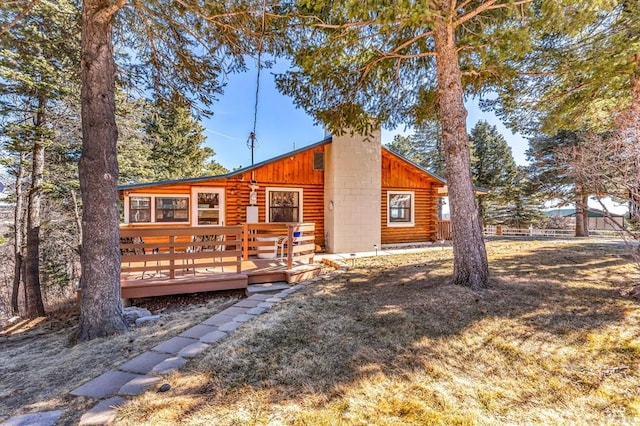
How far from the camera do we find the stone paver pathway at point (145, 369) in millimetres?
2238

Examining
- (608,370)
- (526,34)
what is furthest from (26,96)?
(608,370)

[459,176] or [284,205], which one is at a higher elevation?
[459,176]

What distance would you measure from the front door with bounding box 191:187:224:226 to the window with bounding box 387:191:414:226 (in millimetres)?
6372

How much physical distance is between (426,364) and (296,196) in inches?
339

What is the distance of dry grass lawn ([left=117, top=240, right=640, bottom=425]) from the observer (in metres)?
2.18

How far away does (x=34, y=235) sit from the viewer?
9.30m

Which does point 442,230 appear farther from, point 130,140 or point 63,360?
point 130,140

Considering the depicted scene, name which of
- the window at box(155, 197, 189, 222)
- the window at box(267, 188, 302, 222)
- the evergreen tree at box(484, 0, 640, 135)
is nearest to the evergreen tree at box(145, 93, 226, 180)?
the window at box(155, 197, 189, 222)

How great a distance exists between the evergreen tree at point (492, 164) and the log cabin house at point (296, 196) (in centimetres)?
1631

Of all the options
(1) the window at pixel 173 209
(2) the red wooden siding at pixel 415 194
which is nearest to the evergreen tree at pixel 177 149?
(1) the window at pixel 173 209

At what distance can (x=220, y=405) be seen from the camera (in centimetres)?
224

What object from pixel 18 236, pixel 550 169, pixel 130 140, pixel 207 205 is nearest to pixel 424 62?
pixel 207 205

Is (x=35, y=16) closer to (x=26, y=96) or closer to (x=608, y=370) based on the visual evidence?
(x=26, y=96)

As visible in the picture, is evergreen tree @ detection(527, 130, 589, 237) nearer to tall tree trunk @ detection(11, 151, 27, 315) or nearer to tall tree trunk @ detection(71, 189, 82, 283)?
tall tree trunk @ detection(71, 189, 82, 283)
